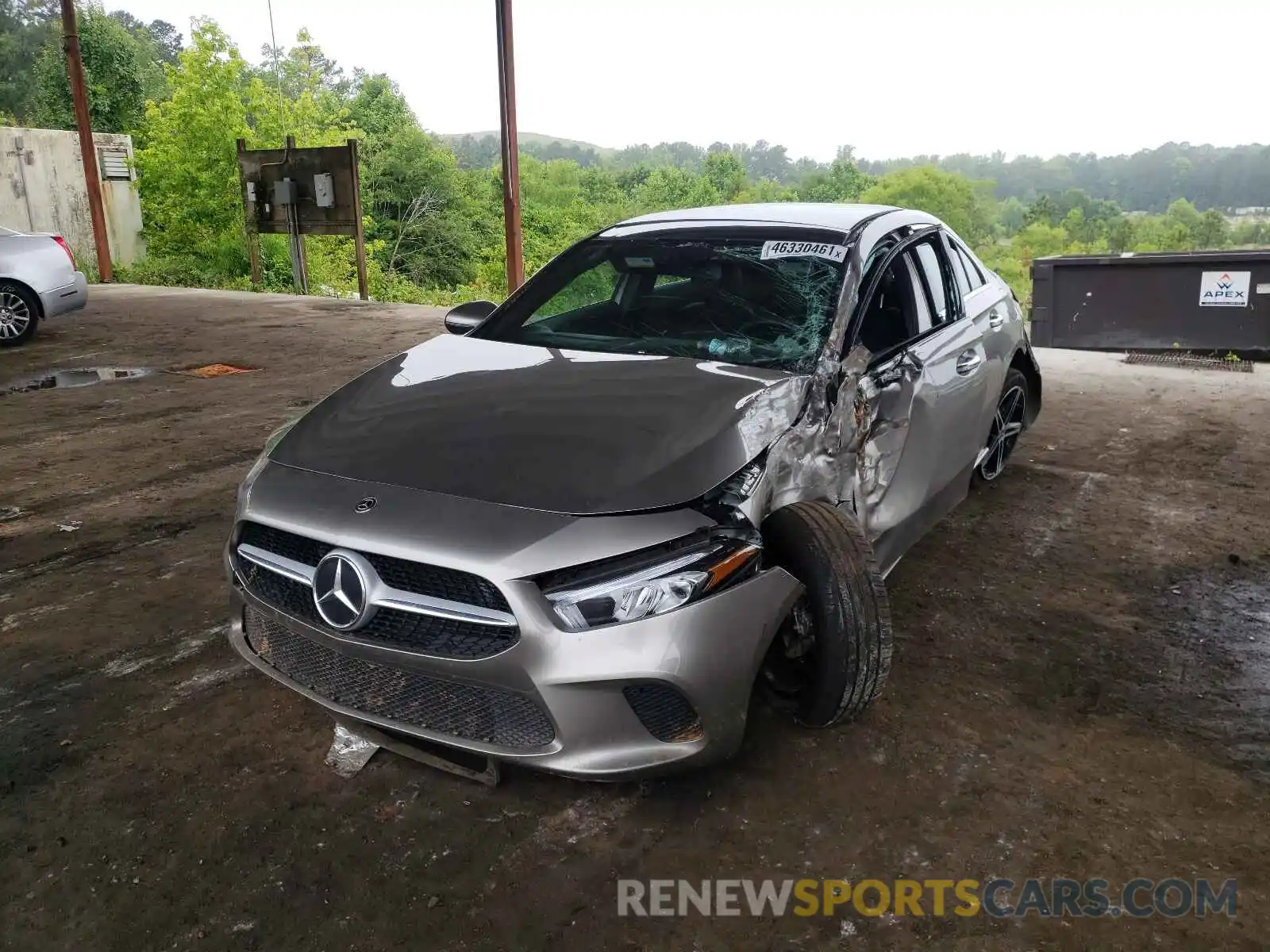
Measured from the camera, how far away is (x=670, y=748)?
2.31m

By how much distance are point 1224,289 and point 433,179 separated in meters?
46.3

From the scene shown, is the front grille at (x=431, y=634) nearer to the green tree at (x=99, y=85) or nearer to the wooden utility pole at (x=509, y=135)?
the wooden utility pole at (x=509, y=135)

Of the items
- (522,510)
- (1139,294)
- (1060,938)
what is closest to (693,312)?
(522,510)

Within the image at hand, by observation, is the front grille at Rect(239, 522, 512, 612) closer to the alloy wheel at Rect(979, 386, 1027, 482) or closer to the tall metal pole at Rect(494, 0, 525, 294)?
the alloy wheel at Rect(979, 386, 1027, 482)

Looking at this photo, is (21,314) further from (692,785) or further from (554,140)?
(554,140)

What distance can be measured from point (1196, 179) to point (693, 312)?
10629cm

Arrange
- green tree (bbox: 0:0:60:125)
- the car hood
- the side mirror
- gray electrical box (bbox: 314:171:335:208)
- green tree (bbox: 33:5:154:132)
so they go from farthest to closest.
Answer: green tree (bbox: 0:0:60:125), green tree (bbox: 33:5:154:132), gray electrical box (bbox: 314:171:335:208), the side mirror, the car hood

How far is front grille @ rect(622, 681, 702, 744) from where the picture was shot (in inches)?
88.5

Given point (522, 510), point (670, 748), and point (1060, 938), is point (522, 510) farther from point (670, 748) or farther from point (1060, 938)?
point (1060, 938)

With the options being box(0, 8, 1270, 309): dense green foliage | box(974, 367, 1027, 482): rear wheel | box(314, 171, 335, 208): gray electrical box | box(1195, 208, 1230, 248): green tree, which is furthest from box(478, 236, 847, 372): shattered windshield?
box(1195, 208, 1230, 248): green tree

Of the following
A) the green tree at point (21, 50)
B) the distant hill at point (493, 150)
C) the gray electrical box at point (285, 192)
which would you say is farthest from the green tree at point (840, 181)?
the gray electrical box at point (285, 192)

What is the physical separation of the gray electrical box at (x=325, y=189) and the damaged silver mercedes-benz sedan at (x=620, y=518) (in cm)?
1328

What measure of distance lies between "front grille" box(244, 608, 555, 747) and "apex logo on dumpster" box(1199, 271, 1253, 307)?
976 centimetres

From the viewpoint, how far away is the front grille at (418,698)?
2.28 metres
